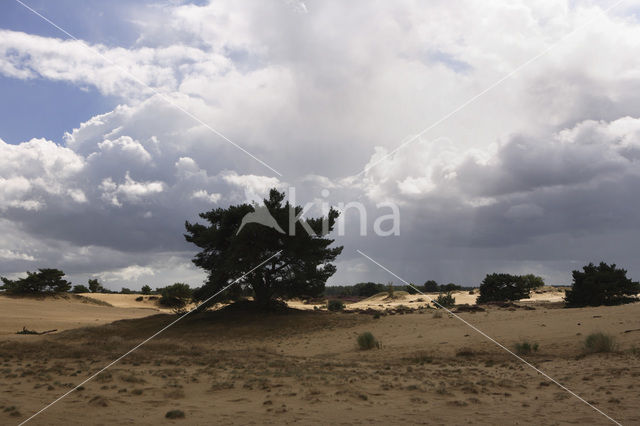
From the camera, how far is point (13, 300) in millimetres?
41344

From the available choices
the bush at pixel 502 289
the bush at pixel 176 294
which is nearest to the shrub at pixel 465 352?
the bush at pixel 502 289

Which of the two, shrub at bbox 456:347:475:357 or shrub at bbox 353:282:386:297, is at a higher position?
shrub at bbox 353:282:386:297

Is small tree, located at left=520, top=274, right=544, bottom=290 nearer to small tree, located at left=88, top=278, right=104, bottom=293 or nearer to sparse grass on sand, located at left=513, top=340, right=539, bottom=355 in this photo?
sparse grass on sand, located at left=513, top=340, right=539, bottom=355

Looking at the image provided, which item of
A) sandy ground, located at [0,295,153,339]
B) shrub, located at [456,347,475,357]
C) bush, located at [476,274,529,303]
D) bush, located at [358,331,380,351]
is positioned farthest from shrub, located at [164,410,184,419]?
bush, located at [476,274,529,303]

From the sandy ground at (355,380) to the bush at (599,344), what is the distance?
28cm

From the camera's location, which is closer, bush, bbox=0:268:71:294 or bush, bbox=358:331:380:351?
bush, bbox=358:331:380:351

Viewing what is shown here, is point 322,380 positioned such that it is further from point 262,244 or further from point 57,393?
point 262,244

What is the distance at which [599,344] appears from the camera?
13.6 m

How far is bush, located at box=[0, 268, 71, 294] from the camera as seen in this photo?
46119 mm

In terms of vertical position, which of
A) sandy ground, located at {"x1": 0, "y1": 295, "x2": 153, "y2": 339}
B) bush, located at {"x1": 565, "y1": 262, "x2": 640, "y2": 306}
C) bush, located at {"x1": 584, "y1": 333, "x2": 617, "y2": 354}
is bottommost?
sandy ground, located at {"x1": 0, "y1": 295, "x2": 153, "y2": 339}

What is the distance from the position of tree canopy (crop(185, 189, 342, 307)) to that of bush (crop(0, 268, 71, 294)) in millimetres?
26165

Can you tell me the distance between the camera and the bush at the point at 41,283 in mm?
46119

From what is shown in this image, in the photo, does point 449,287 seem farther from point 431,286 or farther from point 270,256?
point 270,256

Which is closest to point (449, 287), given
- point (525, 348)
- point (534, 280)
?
point (534, 280)
